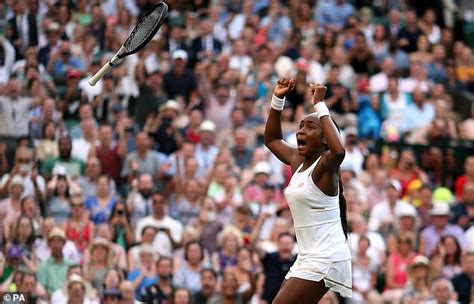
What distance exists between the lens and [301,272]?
9.07 metres

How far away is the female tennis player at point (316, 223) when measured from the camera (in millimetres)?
9008

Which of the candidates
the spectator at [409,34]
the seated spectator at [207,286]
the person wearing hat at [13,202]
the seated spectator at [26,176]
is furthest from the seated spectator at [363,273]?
the spectator at [409,34]

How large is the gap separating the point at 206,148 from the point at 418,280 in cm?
349

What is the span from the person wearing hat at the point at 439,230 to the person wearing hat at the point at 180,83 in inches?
140

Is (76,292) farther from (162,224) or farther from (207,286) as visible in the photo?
(162,224)

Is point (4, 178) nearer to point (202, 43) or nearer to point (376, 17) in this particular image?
point (202, 43)

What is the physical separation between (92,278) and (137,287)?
0.46m

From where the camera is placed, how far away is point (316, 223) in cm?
909

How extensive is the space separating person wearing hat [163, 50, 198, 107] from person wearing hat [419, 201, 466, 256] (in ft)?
11.7

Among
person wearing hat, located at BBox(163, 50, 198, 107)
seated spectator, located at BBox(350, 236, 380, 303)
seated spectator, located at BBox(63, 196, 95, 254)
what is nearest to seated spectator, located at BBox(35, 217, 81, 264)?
seated spectator, located at BBox(63, 196, 95, 254)

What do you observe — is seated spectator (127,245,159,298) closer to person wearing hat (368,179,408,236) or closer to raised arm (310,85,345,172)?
person wearing hat (368,179,408,236)

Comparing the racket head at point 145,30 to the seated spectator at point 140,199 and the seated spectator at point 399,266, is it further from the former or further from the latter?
the seated spectator at point 399,266

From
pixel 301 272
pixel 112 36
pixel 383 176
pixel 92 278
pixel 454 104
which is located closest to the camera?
pixel 301 272

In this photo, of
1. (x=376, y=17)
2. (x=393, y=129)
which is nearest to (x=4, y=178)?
(x=393, y=129)
